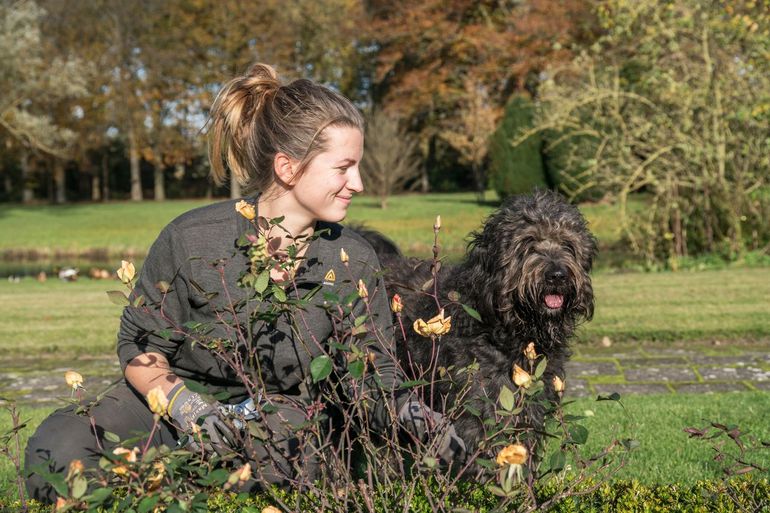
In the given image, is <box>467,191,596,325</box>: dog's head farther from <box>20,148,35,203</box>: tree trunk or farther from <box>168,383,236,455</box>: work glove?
<box>20,148,35,203</box>: tree trunk

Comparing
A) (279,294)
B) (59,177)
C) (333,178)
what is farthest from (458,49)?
(279,294)

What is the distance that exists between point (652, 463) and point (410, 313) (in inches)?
58.3

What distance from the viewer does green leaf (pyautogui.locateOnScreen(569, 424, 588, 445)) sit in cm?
208

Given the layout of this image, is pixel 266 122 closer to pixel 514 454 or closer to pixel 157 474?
pixel 157 474

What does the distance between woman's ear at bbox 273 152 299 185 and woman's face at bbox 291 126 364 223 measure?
55mm

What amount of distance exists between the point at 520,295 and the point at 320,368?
182cm

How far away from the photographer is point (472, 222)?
2578 cm

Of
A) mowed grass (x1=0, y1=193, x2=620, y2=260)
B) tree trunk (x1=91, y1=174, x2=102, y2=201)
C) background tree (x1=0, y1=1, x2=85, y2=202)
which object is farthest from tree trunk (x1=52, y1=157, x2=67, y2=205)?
background tree (x1=0, y1=1, x2=85, y2=202)

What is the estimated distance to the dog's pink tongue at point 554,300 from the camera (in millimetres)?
3678

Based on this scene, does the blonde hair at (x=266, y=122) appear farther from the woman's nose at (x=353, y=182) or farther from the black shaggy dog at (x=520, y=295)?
the black shaggy dog at (x=520, y=295)

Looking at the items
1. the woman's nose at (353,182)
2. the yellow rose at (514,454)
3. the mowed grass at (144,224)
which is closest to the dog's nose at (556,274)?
the woman's nose at (353,182)

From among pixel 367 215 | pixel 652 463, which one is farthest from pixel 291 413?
pixel 367 215

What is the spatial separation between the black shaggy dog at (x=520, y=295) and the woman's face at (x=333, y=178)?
0.45 meters

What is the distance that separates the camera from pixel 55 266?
2050 cm
